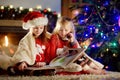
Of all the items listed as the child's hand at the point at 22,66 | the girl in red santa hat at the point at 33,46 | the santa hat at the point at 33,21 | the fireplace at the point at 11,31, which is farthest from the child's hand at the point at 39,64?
the fireplace at the point at 11,31

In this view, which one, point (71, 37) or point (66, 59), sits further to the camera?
point (71, 37)

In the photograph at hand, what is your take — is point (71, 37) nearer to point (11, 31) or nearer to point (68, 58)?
point (68, 58)

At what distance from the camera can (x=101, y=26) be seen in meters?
2.54

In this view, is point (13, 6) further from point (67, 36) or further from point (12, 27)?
point (67, 36)

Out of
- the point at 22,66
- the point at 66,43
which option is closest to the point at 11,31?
the point at 66,43

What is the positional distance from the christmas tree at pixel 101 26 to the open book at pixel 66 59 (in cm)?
38

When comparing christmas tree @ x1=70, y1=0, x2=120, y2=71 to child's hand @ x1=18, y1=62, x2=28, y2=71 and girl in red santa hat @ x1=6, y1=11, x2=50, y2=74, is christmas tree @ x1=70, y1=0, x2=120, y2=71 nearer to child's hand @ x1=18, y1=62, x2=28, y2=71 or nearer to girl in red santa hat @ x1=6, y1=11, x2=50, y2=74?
girl in red santa hat @ x1=6, y1=11, x2=50, y2=74

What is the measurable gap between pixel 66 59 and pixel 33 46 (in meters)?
0.29

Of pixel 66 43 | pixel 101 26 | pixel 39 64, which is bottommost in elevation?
pixel 39 64

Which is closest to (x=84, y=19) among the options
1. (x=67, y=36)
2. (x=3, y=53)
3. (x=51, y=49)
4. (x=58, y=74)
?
(x=67, y=36)

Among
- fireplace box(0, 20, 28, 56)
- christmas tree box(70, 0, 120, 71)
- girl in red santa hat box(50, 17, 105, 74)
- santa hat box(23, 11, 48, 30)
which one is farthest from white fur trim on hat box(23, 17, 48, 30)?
fireplace box(0, 20, 28, 56)

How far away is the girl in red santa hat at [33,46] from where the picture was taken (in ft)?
7.12

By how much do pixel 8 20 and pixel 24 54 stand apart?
94 cm

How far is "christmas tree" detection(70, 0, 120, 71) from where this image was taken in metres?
2.51
